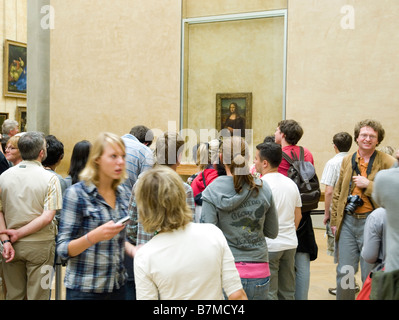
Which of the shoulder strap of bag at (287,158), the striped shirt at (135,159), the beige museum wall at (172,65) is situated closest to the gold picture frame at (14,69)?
the beige museum wall at (172,65)

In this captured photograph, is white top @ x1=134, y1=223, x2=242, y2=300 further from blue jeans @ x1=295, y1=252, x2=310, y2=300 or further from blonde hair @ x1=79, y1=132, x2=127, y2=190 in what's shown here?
blue jeans @ x1=295, y1=252, x2=310, y2=300

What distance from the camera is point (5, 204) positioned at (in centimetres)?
401

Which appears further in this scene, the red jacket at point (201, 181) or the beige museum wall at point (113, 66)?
the beige museum wall at point (113, 66)

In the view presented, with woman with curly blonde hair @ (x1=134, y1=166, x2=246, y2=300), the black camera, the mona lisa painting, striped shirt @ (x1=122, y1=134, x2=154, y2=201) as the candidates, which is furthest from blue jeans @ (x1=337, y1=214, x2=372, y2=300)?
the mona lisa painting

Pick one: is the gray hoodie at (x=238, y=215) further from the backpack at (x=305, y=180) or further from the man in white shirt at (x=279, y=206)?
the backpack at (x=305, y=180)

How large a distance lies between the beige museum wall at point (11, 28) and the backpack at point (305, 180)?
1469 centimetres

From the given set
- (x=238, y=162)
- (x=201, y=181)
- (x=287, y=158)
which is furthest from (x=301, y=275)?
(x=238, y=162)

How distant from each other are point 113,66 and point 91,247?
10234 millimetres

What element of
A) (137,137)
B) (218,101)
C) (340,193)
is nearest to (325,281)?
(340,193)

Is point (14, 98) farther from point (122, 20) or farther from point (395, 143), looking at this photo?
point (395, 143)

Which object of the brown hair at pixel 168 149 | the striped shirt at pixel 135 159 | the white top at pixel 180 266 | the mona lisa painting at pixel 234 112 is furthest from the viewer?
the mona lisa painting at pixel 234 112

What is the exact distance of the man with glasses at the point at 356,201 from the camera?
448cm
